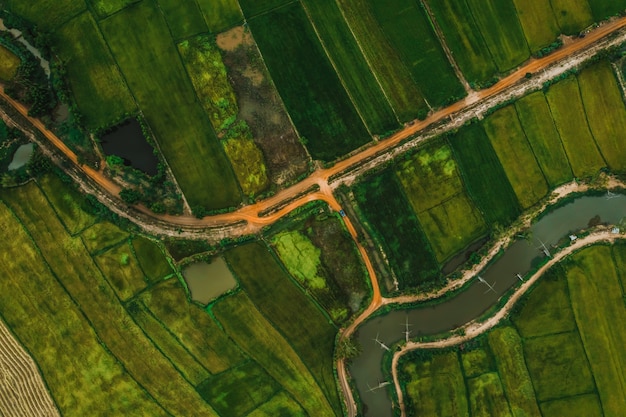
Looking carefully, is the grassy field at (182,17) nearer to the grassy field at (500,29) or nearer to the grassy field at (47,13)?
the grassy field at (47,13)

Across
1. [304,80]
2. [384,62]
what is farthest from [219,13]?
[384,62]

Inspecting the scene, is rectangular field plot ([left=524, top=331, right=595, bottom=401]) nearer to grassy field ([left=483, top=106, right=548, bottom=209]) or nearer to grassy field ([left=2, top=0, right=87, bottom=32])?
grassy field ([left=483, top=106, right=548, bottom=209])

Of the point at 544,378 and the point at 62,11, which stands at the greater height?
the point at 62,11

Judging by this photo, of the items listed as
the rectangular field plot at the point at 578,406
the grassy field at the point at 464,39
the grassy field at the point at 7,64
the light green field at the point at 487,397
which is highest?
the grassy field at the point at 7,64

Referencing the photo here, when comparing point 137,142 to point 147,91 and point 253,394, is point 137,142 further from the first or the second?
point 253,394

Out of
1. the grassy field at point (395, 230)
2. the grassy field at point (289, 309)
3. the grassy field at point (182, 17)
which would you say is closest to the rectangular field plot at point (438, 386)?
the grassy field at point (289, 309)

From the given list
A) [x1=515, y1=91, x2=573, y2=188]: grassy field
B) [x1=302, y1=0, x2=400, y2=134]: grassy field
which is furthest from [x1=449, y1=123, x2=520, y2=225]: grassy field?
[x1=302, y1=0, x2=400, y2=134]: grassy field

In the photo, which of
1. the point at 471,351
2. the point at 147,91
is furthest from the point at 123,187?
the point at 471,351
